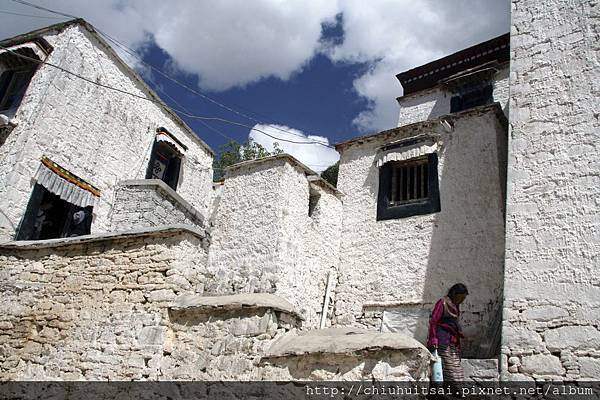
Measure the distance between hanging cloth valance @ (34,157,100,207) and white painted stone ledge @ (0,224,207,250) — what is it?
75.4 inches

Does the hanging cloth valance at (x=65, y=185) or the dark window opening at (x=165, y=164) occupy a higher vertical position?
the dark window opening at (x=165, y=164)

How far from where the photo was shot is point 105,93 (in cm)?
1110

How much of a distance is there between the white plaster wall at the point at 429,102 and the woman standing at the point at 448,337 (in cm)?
832

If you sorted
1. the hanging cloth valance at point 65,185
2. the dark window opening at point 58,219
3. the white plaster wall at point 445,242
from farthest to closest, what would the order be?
the dark window opening at point 58,219, the hanging cloth valance at point 65,185, the white plaster wall at point 445,242

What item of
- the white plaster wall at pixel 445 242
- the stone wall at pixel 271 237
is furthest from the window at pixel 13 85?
the white plaster wall at pixel 445 242

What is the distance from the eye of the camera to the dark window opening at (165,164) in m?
12.7

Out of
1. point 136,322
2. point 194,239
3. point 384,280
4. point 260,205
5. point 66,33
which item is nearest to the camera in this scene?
point 136,322

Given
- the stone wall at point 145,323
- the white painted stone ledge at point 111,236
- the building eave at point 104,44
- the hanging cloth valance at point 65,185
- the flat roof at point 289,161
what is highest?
the building eave at point 104,44

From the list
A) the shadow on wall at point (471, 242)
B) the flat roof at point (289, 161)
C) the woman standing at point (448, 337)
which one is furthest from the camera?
the flat roof at point (289, 161)

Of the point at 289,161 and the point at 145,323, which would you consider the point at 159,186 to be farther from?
the point at 145,323

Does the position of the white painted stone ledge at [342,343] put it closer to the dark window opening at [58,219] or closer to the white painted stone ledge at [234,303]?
the white painted stone ledge at [234,303]

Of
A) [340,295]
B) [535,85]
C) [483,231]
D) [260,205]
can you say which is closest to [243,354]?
[260,205]

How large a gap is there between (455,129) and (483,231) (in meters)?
2.29

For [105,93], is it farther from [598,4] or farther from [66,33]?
[598,4]
